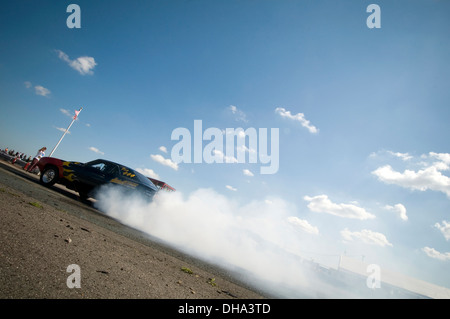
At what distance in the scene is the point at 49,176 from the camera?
8.14 m

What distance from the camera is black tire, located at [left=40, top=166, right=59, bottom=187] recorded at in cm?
801

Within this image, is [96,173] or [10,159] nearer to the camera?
[96,173]

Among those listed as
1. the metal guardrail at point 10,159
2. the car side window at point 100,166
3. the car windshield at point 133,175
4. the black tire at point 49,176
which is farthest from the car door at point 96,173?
the metal guardrail at point 10,159

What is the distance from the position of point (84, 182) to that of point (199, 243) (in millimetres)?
5105

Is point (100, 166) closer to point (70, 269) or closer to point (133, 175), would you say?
point (133, 175)

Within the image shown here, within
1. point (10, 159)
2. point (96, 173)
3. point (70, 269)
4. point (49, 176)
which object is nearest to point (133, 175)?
point (96, 173)

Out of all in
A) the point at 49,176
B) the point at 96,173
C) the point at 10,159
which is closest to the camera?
the point at 96,173

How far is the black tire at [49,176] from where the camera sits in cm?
801

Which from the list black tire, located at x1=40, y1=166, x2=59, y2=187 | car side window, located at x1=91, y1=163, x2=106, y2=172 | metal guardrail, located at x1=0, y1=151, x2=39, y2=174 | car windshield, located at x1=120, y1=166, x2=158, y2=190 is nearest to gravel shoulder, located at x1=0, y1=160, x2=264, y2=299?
car windshield, located at x1=120, y1=166, x2=158, y2=190

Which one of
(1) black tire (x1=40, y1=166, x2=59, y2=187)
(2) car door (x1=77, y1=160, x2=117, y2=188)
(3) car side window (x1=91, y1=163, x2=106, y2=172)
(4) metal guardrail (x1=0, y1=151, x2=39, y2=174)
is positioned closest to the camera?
(2) car door (x1=77, y1=160, x2=117, y2=188)

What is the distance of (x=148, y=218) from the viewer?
7.68m

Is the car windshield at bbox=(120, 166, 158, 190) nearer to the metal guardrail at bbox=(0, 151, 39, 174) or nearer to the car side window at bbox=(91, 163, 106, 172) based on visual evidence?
the car side window at bbox=(91, 163, 106, 172)
